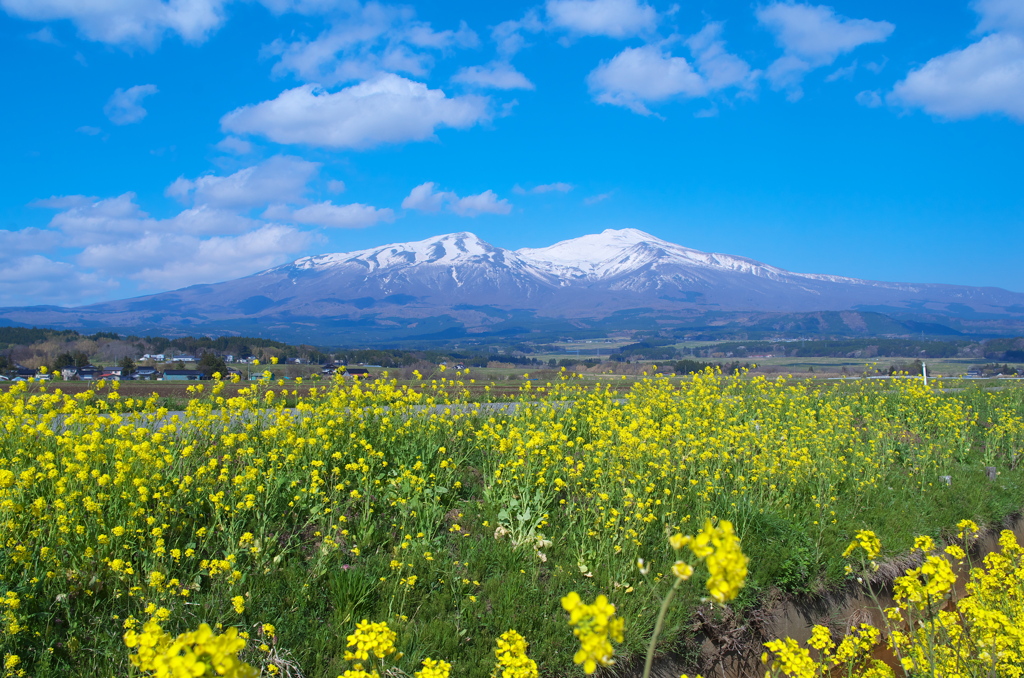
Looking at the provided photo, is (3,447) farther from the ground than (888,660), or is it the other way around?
(3,447)

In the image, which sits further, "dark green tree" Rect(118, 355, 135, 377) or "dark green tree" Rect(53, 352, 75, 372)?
"dark green tree" Rect(118, 355, 135, 377)

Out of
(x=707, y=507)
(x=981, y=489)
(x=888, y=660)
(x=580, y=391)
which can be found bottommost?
(x=888, y=660)

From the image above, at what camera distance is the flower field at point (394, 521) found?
4250 mm

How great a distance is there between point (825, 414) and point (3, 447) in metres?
13.3

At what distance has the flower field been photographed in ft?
13.9

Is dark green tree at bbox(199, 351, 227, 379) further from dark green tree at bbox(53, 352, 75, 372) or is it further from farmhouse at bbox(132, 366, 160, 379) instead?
dark green tree at bbox(53, 352, 75, 372)

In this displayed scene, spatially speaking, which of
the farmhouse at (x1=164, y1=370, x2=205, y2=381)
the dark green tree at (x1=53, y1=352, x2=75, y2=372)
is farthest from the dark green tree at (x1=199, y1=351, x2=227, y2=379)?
the dark green tree at (x1=53, y1=352, x2=75, y2=372)

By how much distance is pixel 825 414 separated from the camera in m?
12.2

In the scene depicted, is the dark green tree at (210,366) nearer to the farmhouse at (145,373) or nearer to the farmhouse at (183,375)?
the farmhouse at (183,375)

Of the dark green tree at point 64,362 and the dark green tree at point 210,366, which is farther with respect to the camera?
the dark green tree at point 210,366

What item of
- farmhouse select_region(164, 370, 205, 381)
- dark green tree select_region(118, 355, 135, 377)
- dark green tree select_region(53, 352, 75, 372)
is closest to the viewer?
dark green tree select_region(53, 352, 75, 372)

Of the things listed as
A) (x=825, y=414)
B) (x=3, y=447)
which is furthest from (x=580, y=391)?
(x=3, y=447)

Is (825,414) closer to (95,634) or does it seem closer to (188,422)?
(188,422)

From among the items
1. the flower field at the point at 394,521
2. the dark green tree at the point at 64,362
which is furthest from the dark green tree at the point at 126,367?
the flower field at the point at 394,521
